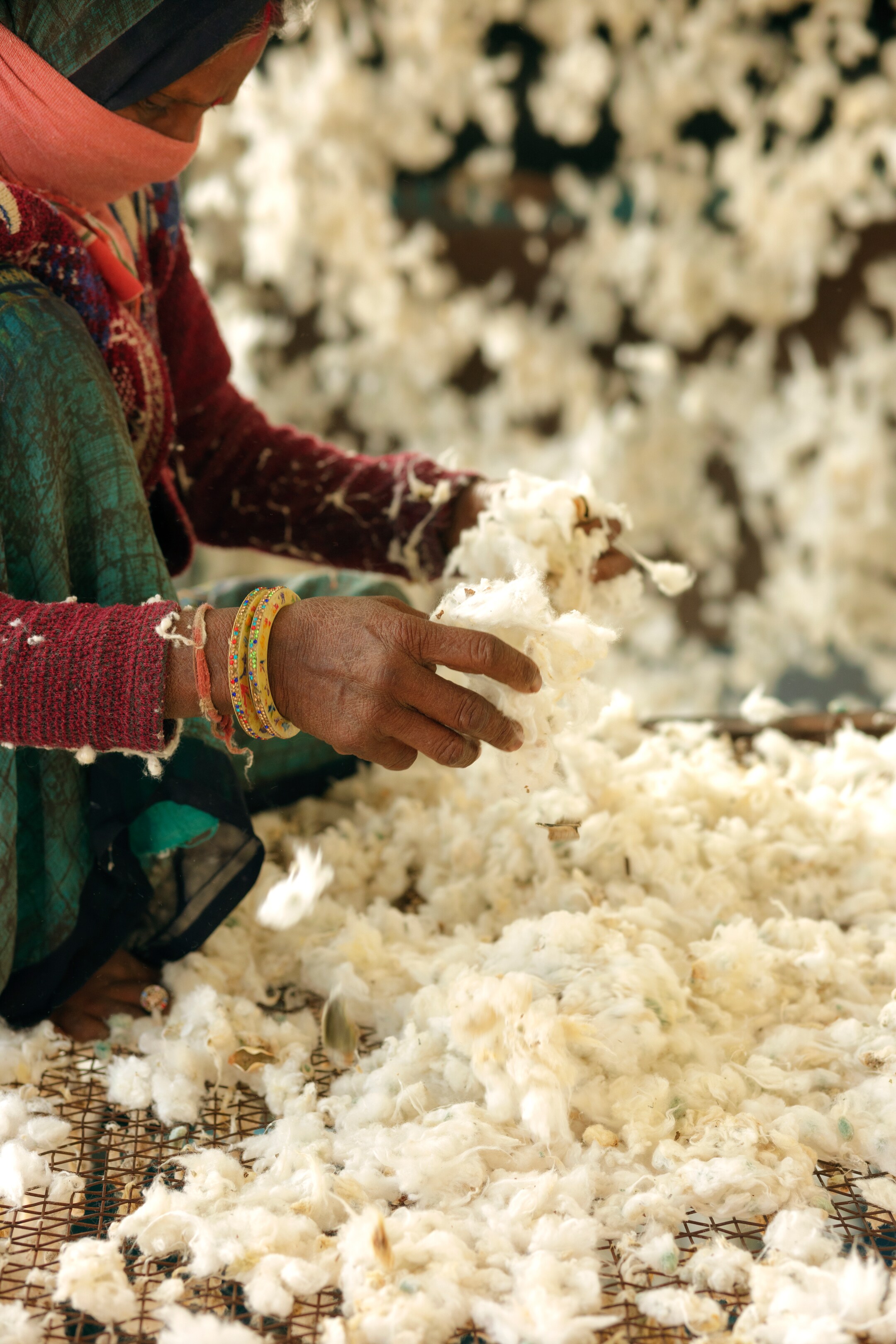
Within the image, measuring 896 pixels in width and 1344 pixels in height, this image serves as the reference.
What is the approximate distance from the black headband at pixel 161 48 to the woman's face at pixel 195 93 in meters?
0.01

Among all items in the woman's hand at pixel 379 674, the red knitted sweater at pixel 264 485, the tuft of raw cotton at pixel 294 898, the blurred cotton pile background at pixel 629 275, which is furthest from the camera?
the blurred cotton pile background at pixel 629 275

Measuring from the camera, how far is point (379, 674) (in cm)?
75

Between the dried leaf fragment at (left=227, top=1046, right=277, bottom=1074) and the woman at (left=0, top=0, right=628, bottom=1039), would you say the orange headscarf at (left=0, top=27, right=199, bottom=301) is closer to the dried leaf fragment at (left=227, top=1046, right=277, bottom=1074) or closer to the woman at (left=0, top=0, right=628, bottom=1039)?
the woman at (left=0, top=0, right=628, bottom=1039)

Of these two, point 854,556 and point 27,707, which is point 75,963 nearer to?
point 27,707

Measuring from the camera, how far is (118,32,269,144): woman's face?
2.95 feet

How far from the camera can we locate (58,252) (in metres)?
0.96


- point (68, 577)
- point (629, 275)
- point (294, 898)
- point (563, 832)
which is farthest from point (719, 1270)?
point (629, 275)

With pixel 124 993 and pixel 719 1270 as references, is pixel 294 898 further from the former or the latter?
pixel 719 1270

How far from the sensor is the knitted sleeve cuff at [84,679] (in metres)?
0.76

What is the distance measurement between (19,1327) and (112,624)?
Result: 0.45 meters

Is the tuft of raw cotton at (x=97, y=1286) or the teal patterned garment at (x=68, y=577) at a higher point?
the teal patterned garment at (x=68, y=577)

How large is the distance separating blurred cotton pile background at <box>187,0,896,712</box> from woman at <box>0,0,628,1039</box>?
1.82 meters

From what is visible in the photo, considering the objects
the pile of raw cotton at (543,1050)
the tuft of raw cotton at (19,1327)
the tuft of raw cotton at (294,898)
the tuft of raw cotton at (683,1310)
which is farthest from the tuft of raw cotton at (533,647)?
the tuft of raw cotton at (19,1327)

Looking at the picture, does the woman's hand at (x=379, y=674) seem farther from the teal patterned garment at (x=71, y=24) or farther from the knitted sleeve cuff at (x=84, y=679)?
the teal patterned garment at (x=71, y=24)
